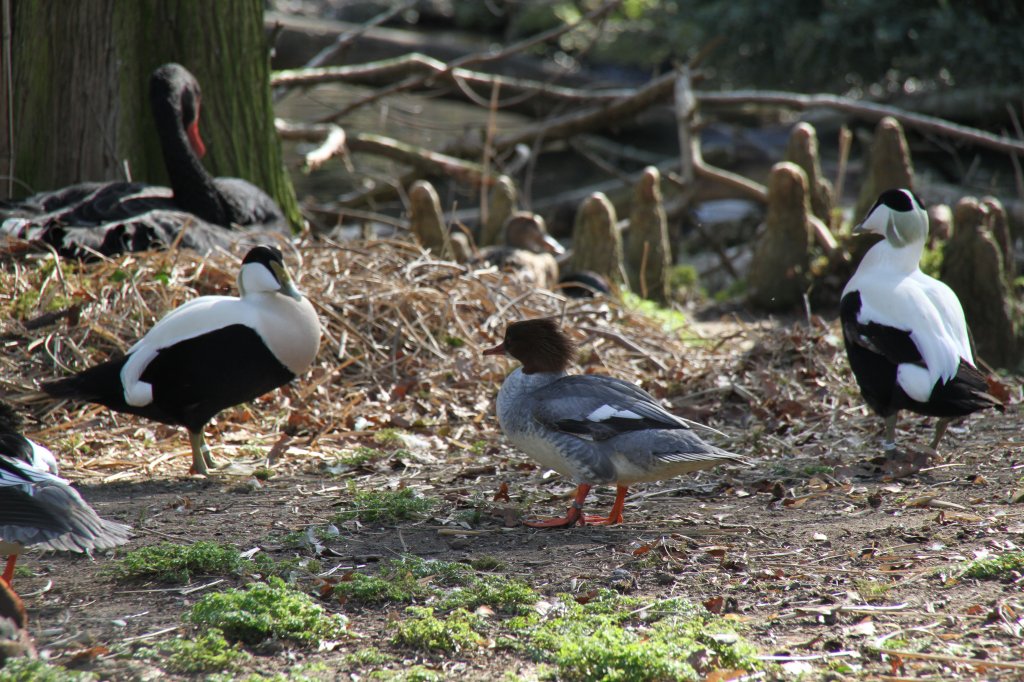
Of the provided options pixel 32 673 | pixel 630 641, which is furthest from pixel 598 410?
pixel 32 673

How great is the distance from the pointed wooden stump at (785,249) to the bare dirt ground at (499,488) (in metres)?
2.55

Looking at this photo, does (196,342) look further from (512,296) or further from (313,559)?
(512,296)

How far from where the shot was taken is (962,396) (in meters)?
4.71

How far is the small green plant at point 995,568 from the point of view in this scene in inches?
141

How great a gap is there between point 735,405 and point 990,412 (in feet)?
4.58

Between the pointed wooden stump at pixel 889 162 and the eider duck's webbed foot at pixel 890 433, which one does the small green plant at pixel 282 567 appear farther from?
the pointed wooden stump at pixel 889 162

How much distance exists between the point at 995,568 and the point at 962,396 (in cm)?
129

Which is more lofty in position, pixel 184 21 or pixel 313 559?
pixel 184 21

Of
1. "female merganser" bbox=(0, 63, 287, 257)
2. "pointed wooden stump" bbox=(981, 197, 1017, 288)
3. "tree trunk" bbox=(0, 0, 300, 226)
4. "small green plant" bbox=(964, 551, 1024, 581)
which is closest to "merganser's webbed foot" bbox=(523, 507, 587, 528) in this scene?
"small green plant" bbox=(964, 551, 1024, 581)

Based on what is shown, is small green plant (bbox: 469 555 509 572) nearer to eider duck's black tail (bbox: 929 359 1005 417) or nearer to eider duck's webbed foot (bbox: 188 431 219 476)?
eider duck's webbed foot (bbox: 188 431 219 476)

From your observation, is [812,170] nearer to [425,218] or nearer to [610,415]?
[425,218]

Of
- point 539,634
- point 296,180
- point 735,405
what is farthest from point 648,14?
point 539,634

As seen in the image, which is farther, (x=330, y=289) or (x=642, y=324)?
(x=642, y=324)

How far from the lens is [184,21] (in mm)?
7414
